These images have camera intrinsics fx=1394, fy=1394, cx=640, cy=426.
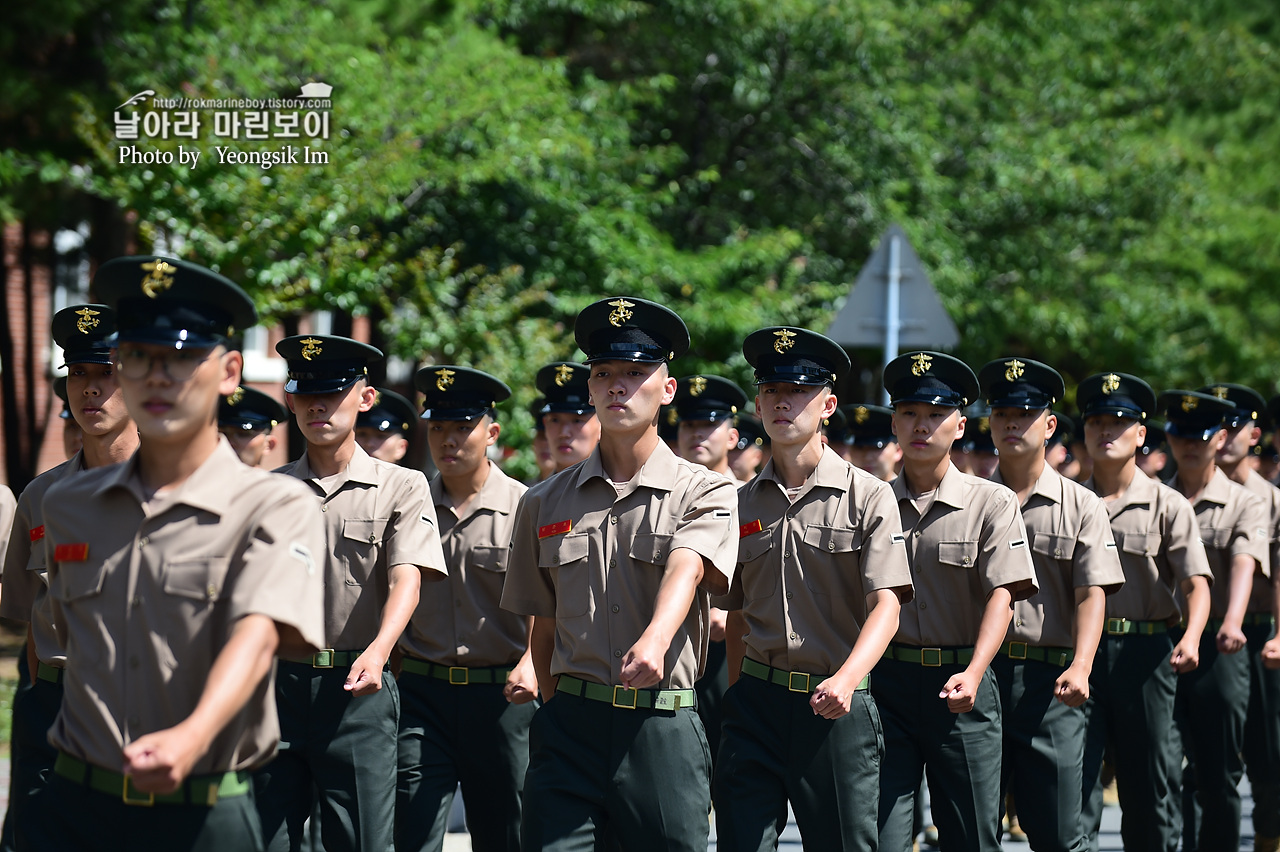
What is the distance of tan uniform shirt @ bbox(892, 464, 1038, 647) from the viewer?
584 cm

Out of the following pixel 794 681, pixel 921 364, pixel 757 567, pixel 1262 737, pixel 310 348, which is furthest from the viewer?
pixel 1262 737

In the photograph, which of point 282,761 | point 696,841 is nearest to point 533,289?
point 282,761

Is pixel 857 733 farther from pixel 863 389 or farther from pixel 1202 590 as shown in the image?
pixel 863 389

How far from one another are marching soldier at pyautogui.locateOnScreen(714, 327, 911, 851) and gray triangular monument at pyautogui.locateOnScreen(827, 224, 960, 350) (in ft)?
9.79

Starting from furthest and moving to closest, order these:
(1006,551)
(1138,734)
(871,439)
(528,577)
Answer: (871,439)
(1138,734)
(1006,551)
(528,577)

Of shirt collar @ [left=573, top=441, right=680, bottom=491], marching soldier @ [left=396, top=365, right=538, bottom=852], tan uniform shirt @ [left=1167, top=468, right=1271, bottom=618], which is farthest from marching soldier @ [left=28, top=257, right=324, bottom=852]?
tan uniform shirt @ [left=1167, top=468, right=1271, bottom=618]

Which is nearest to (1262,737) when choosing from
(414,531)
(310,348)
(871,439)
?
(871,439)

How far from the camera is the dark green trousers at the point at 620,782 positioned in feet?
15.0

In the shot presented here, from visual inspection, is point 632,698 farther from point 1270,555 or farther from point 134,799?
point 1270,555

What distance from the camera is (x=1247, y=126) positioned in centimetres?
2288

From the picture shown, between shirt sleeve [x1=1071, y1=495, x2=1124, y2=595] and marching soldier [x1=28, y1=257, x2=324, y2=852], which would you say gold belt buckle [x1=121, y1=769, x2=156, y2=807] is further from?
shirt sleeve [x1=1071, y1=495, x2=1124, y2=595]

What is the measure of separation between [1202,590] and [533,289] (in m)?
6.72

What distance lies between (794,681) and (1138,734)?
2.69 m

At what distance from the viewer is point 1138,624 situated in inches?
284
